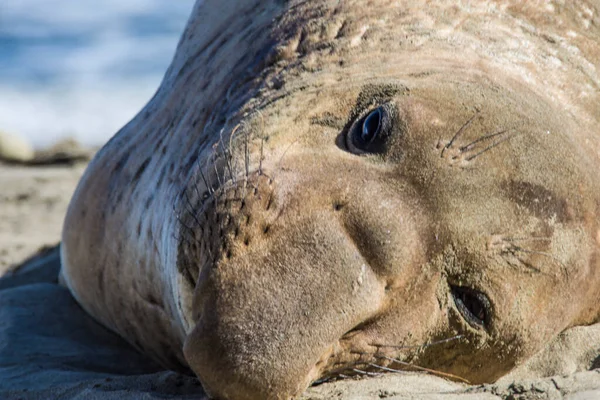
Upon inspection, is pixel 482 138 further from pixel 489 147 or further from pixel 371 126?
pixel 371 126

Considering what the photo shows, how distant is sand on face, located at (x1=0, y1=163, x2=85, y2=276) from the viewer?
6410 mm

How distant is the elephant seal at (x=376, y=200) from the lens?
2504mm

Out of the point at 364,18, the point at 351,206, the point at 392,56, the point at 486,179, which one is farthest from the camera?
the point at 364,18

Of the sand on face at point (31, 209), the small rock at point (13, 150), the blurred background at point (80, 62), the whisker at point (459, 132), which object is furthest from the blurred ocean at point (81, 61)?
the whisker at point (459, 132)

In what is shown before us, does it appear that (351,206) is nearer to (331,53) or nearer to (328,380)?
(328,380)

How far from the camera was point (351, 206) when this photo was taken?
264cm

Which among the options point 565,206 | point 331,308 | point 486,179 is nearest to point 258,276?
point 331,308

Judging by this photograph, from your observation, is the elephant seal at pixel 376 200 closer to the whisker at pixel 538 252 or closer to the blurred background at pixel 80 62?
the whisker at pixel 538 252

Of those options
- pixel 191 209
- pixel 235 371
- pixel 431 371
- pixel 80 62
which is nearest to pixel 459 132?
pixel 431 371

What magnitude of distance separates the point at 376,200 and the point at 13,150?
370 inches

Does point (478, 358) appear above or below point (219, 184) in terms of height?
below

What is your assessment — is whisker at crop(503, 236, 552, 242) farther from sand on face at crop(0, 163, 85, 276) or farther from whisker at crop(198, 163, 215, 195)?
sand on face at crop(0, 163, 85, 276)

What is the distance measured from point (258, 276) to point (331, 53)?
1.22 metres

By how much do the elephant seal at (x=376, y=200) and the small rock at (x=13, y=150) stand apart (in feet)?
24.9
